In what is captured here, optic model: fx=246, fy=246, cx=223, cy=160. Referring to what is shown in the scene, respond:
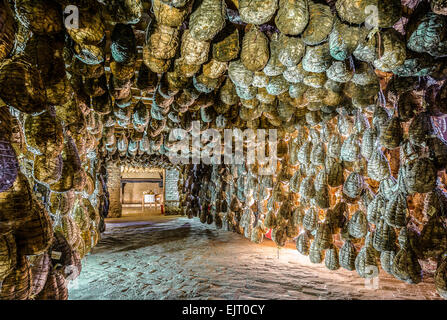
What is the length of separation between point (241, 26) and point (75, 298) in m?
3.24

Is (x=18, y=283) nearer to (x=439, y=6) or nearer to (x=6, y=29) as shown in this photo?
(x=6, y=29)

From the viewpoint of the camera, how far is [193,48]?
5.35 feet

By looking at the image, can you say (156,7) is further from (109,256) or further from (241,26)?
(109,256)

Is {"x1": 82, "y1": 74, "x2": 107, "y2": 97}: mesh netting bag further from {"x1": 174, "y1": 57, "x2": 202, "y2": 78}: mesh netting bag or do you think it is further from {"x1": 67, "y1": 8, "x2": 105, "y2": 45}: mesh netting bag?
{"x1": 67, "y1": 8, "x2": 105, "y2": 45}: mesh netting bag

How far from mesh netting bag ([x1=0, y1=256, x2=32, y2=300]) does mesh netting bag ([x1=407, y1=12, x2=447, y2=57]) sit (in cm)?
250

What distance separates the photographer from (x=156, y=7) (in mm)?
1401

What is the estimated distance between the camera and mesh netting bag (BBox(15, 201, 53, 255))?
118cm

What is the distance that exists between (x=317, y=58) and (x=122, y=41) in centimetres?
134

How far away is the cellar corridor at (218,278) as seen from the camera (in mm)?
2814

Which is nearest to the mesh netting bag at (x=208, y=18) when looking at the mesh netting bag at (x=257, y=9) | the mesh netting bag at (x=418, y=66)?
the mesh netting bag at (x=257, y=9)

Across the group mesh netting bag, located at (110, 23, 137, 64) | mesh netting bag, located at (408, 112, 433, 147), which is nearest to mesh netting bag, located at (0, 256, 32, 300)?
mesh netting bag, located at (110, 23, 137, 64)

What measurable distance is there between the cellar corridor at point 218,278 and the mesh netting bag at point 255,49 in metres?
2.43

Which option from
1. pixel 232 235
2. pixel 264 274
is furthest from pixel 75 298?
pixel 232 235

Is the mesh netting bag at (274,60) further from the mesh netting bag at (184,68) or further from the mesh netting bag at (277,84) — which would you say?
the mesh netting bag at (184,68)
